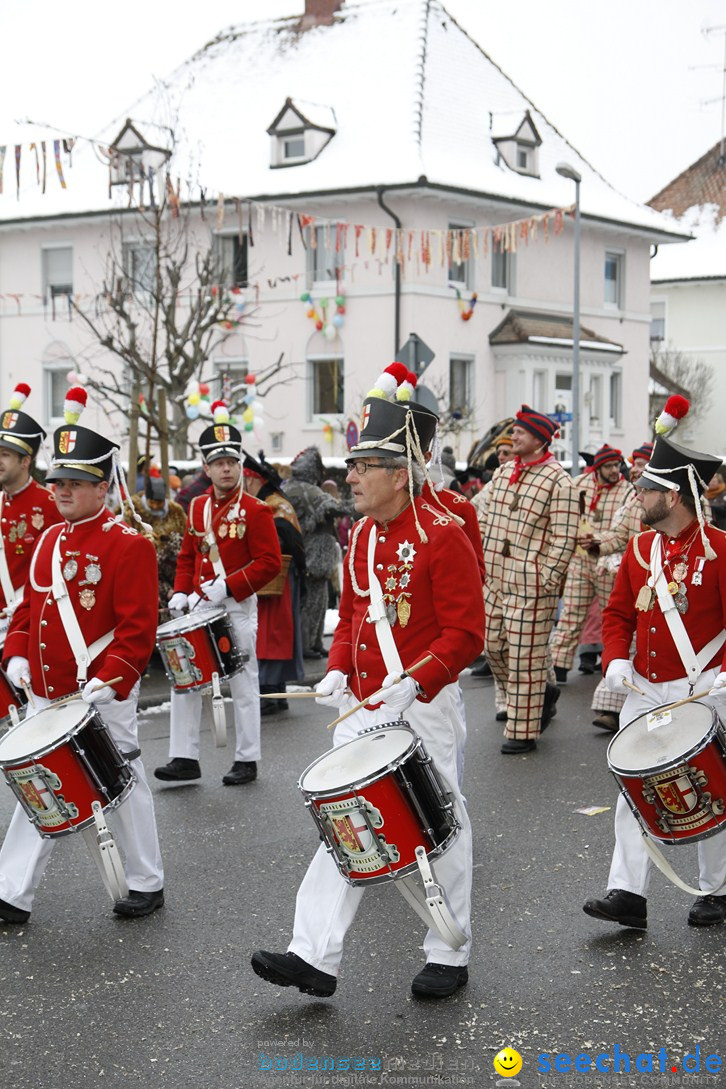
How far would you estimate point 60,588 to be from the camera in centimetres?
592

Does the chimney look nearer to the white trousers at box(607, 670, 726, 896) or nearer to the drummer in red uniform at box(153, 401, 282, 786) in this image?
the drummer in red uniform at box(153, 401, 282, 786)

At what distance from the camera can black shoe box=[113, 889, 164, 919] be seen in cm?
580

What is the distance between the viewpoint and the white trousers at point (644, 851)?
5.57 m

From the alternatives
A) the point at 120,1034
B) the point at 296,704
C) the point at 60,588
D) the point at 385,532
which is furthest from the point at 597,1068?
the point at 296,704

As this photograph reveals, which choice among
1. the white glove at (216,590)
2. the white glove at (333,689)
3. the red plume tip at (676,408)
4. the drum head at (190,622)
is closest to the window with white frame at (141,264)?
the white glove at (216,590)

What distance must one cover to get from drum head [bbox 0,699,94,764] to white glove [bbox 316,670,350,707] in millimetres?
945

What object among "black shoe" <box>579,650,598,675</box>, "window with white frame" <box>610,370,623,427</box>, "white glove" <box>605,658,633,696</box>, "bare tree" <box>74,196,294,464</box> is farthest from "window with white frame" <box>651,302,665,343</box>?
"white glove" <box>605,658,633,696</box>

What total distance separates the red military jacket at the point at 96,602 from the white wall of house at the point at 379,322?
1032 inches

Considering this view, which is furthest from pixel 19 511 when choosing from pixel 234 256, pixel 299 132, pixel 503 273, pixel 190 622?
pixel 503 273

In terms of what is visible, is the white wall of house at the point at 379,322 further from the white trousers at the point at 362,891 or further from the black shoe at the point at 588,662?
the white trousers at the point at 362,891

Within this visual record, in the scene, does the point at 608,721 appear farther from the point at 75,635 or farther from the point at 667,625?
the point at 75,635

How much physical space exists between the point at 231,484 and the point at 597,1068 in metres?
5.05

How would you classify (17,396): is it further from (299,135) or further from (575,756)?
(299,135)

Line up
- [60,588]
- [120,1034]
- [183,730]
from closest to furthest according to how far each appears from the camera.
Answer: [120,1034] < [60,588] < [183,730]
